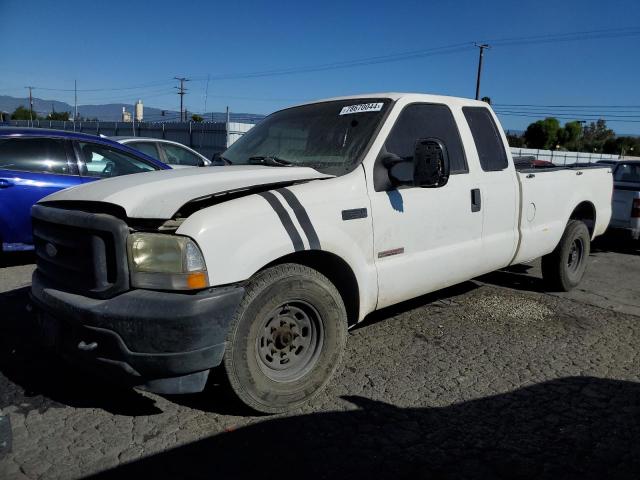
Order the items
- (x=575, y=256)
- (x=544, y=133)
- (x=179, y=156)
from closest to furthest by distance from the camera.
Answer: (x=575, y=256) → (x=179, y=156) → (x=544, y=133)

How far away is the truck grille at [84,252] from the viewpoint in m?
2.71

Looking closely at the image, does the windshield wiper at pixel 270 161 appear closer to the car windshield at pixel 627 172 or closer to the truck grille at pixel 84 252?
the truck grille at pixel 84 252

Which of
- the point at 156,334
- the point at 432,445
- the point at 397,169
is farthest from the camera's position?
the point at 397,169

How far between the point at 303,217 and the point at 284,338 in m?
0.72

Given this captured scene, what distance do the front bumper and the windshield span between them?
1386 mm

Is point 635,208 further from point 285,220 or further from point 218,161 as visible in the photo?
point 285,220

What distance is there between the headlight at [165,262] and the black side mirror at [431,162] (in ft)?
5.12

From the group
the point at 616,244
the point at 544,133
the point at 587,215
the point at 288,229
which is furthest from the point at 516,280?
the point at 544,133

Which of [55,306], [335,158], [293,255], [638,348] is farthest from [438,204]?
[55,306]

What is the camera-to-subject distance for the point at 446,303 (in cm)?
540

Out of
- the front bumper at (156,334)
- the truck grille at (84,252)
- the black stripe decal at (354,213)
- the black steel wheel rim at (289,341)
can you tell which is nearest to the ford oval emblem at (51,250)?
the truck grille at (84,252)

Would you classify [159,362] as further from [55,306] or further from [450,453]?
[450,453]

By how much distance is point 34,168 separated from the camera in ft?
20.3

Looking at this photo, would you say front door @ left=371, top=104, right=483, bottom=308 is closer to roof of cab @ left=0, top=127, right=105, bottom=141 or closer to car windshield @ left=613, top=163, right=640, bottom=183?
roof of cab @ left=0, top=127, right=105, bottom=141
